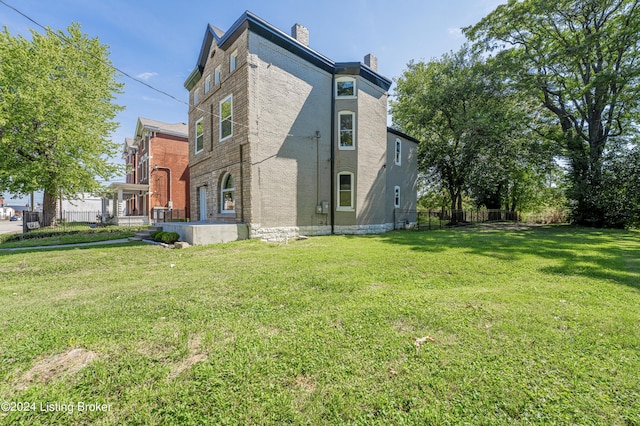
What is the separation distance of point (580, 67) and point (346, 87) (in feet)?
48.5

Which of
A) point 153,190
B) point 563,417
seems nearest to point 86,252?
point 563,417

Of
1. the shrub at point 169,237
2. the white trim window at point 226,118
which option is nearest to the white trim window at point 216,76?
the white trim window at point 226,118

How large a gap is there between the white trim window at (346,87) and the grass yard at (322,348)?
10554mm

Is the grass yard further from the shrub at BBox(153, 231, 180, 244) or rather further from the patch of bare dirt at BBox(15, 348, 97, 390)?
the shrub at BBox(153, 231, 180, 244)

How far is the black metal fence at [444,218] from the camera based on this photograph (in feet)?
54.6

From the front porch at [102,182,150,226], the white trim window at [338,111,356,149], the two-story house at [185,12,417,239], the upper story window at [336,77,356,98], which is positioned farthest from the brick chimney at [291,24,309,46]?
the front porch at [102,182,150,226]

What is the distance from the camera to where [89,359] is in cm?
254

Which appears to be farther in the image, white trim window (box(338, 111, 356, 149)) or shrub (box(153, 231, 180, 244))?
white trim window (box(338, 111, 356, 149))

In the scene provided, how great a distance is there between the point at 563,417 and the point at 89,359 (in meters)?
3.99

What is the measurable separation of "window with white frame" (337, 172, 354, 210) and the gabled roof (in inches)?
203

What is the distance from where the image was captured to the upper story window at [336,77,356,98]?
13.2 meters

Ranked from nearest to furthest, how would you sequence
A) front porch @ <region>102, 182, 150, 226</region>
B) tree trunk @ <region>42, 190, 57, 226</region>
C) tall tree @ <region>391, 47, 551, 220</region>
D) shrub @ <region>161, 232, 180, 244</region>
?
1. shrub @ <region>161, 232, 180, 244</region>
2. tree trunk @ <region>42, 190, 57, 226</region>
3. tall tree @ <region>391, 47, 551, 220</region>
4. front porch @ <region>102, 182, 150, 226</region>

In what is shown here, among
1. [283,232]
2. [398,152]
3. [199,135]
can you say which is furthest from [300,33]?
[283,232]

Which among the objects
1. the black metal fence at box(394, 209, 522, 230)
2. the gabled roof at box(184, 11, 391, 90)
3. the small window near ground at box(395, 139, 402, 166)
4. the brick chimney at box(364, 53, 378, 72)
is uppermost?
the brick chimney at box(364, 53, 378, 72)
